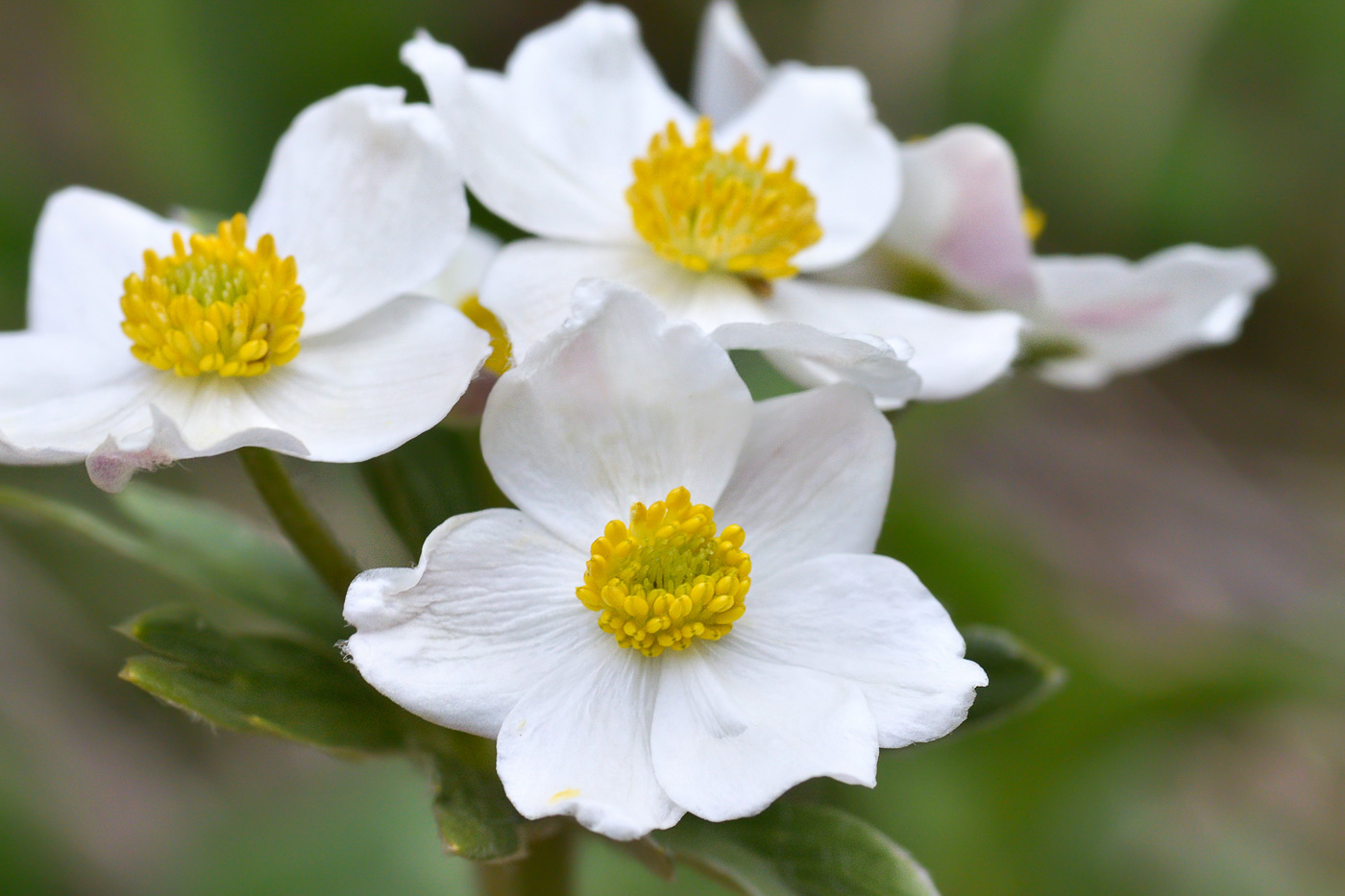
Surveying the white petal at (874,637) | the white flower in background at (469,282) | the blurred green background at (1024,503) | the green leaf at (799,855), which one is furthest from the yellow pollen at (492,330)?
the blurred green background at (1024,503)

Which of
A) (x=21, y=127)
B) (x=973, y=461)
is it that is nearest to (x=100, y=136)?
(x=21, y=127)

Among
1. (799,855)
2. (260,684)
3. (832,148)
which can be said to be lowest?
(799,855)

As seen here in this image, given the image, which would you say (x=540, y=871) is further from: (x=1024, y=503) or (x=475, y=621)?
(x=1024, y=503)

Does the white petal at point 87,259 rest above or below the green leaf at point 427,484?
above

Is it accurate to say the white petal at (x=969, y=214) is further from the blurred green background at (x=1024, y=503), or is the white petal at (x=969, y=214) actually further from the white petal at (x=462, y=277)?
the blurred green background at (x=1024, y=503)

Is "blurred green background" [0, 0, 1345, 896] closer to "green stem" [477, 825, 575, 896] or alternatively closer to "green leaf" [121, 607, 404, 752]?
"green stem" [477, 825, 575, 896]

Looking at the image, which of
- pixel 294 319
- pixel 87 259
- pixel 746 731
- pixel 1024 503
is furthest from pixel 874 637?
pixel 1024 503
